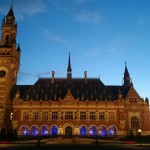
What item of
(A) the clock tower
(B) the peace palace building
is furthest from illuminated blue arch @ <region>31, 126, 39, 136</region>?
(A) the clock tower

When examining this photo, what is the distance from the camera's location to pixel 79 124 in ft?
255

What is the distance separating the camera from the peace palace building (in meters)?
77.6

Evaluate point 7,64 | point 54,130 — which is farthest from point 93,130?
point 7,64

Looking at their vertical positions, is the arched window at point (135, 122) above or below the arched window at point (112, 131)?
above

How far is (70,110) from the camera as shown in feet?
261

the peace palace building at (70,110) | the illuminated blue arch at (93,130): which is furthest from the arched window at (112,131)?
the illuminated blue arch at (93,130)

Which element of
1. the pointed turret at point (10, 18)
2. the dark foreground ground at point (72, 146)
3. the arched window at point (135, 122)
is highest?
the pointed turret at point (10, 18)

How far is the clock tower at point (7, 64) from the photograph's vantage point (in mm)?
81438

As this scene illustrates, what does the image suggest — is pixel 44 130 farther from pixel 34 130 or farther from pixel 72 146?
pixel 72 146

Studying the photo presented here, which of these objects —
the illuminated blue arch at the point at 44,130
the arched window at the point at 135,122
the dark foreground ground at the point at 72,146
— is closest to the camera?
the dark foreground ground at the point at 72,146

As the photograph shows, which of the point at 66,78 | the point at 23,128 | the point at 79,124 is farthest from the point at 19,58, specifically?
the point at 79,124

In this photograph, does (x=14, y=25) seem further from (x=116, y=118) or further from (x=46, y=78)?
(x=116, y=118)

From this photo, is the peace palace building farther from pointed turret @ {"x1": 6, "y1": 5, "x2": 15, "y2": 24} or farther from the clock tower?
pointed turret @ {"x1": 6, "y1": 5, "x2": 15, "y2": 24}

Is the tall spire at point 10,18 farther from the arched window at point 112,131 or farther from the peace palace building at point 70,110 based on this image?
the arched window at point 112,131
